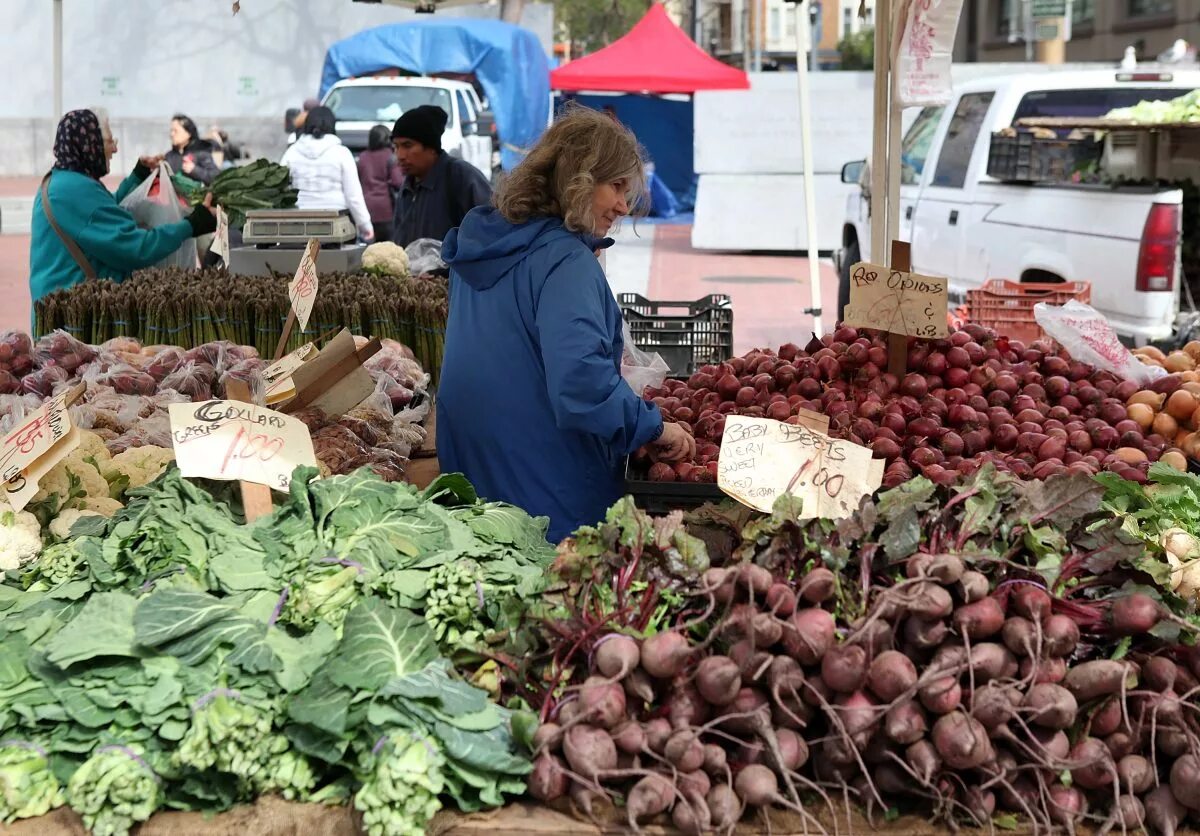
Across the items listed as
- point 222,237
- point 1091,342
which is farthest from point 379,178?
point 1091,342

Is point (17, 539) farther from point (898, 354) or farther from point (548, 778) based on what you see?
point (898, 354)

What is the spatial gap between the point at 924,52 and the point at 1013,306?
1453 millimetres

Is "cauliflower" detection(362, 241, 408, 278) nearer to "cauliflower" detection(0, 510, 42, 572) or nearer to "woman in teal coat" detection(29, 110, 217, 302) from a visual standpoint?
"woman in teal coat" detection(29, 110, 217, 302)

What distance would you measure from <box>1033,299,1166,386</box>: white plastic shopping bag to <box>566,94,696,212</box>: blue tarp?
2165 cm

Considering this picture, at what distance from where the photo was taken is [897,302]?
3369 mm

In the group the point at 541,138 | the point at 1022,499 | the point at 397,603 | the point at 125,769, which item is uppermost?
the point at 541,138

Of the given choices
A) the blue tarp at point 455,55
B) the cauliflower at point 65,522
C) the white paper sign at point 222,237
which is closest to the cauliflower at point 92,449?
the cauliflower at point 65,522

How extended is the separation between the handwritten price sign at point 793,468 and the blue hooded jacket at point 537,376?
658 mm

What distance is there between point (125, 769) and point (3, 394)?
283 centimetres

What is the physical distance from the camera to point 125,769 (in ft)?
6.18

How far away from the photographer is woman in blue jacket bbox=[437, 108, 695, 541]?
3.07m

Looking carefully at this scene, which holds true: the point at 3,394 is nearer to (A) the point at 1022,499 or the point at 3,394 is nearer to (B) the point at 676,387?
(B) the point at 676,387

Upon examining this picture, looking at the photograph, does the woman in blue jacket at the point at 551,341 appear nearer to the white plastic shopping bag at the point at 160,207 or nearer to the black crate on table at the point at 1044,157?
the white plastic shopping bag at the point at 160,207

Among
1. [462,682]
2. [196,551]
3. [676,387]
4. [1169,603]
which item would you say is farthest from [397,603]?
[676,387]
